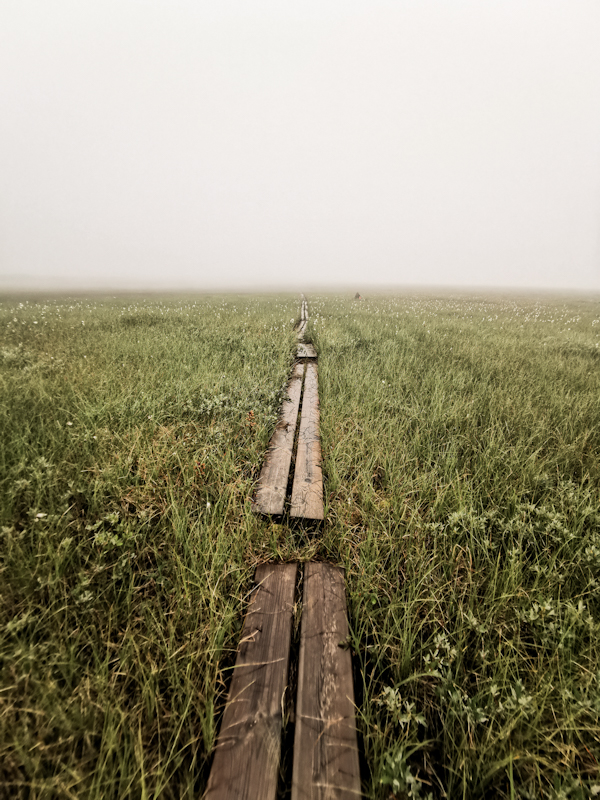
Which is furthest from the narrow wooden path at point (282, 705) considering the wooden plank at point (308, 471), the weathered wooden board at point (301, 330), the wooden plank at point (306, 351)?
the weathered wooden board at point (301, 330)

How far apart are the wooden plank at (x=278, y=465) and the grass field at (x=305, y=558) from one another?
118 mm

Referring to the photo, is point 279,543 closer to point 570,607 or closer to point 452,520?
point 452,520

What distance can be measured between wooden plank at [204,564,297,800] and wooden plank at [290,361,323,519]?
0.66 meters

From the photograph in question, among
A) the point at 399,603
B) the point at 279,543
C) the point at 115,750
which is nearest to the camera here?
the point at 115,750

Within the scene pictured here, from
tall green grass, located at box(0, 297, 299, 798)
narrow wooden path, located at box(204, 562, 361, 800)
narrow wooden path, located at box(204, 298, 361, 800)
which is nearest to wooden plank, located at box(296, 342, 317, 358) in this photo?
tall green grass, located at box(0, 297, 299, 798)

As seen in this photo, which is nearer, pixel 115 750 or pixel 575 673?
pixel 115 750

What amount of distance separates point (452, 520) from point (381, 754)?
52.4 inches

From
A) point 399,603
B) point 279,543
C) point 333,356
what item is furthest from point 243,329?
point 399,603

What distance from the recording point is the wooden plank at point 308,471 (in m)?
2.38

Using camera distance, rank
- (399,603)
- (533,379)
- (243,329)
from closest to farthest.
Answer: (399,603) → (533,379) → (243,329)

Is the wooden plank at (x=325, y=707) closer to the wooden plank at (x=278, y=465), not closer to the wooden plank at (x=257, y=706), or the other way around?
the wooden plank at (x=257, y=706)

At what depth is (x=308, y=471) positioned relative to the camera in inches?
111

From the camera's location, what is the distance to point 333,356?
6.35m

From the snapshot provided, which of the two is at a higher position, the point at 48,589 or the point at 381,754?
the point at 48,589
